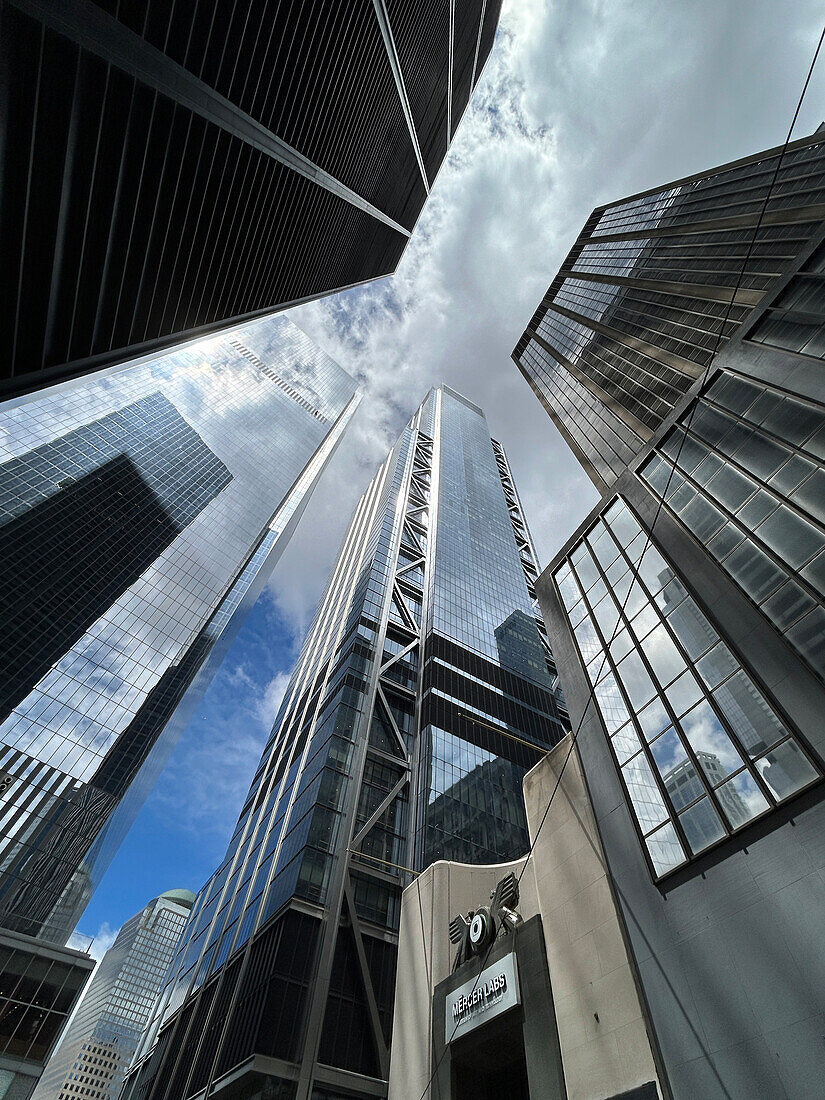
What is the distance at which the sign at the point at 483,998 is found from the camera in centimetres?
1992

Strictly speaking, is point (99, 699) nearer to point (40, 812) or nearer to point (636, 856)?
point (40, 812)

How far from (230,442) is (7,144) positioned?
110m

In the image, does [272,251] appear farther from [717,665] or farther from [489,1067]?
[489,1067]

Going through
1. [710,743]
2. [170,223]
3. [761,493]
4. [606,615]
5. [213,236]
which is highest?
[213,236]

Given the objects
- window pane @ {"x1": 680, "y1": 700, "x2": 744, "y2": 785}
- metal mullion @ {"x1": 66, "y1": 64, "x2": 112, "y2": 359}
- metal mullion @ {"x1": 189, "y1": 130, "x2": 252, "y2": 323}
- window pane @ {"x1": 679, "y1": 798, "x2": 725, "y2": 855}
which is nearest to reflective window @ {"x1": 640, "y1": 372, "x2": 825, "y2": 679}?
window pane @ {"x1": 680, "y1": 700, "x2": 744, "y2": 785}

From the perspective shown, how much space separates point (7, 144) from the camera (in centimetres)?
1410

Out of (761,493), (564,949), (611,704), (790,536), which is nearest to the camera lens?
(790,536)

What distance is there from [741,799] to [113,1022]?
245 metres

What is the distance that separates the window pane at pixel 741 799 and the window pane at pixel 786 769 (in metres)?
0.41

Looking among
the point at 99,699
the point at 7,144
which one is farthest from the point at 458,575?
the point at 7,144

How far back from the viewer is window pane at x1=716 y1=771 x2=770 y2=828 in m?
14.4

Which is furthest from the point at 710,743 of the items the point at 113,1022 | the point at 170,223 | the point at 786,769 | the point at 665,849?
the point at 113,1022

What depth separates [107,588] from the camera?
81312 millimetres

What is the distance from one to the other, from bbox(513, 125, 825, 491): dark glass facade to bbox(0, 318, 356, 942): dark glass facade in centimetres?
5306
